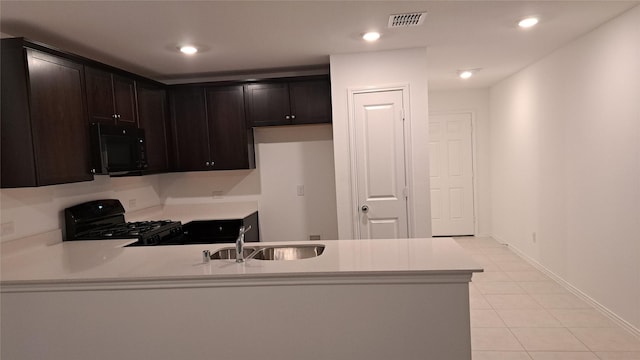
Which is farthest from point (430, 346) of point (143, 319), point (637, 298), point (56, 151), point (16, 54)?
point (16, 54)

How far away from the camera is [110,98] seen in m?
3.22

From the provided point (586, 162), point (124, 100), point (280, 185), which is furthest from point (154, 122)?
point (586, 162)

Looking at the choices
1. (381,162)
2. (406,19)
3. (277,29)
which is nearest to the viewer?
(406,19)

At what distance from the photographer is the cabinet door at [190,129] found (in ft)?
13.7

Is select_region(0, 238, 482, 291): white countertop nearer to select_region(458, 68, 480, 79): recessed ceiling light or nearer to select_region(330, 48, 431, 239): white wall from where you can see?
select_region(330, 48, 431, 239): white wall

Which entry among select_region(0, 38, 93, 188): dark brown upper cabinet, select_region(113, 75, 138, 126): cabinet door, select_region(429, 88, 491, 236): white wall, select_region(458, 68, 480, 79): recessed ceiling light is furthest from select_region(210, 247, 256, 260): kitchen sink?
select_region(429, 88, 491, 236): white wall

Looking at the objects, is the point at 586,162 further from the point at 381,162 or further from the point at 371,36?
the point at 371,36

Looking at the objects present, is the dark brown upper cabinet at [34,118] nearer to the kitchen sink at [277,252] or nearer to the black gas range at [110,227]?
the black gas range at [110,227]

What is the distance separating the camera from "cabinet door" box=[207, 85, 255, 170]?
13.6 ft

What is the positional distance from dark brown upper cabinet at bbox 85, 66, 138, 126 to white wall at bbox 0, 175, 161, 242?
639 mm

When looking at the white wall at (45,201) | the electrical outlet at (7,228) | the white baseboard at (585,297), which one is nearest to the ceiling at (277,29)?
the white wall at (45,201)

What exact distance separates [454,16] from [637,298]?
2450 millimetres

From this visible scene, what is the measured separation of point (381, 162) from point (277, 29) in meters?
1.52

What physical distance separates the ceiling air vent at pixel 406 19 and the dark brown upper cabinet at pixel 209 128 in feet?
6.43
